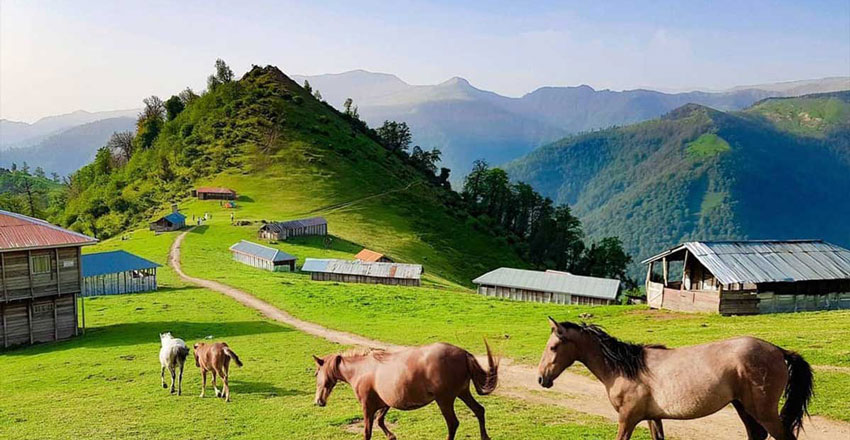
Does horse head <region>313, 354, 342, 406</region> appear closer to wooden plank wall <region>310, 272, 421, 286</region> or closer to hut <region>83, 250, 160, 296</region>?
hut <region>83, 250, 160, 296</region>

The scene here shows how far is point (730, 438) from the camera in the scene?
13.9m

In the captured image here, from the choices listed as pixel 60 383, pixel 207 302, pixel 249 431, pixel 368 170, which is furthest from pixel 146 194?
pixel 249 431

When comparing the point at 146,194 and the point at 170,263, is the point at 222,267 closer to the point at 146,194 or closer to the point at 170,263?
the point at 170,263

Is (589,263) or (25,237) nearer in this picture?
(25,237)

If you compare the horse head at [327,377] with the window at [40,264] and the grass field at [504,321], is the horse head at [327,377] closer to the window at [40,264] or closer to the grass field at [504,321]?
the grass field at [504,321]

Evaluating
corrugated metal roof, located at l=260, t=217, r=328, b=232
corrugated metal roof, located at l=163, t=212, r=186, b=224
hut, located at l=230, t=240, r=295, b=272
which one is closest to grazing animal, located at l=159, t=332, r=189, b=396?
hut, located at l=230, t=240, r=295, b=272

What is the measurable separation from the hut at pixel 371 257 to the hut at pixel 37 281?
31993mm

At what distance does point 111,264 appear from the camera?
45.8 meters

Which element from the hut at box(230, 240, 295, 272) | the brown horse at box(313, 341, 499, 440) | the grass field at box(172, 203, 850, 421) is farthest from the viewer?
the hut at box(230, 240, 295, 272)

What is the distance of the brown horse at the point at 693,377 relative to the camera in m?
9.98

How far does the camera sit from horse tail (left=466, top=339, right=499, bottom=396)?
37.0 feet

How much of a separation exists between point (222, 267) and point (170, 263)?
5.32 meters

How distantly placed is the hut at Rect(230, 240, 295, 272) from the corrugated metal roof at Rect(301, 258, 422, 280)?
5.46ft

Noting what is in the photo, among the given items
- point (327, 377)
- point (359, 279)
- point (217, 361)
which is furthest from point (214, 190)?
point (327, 377)
